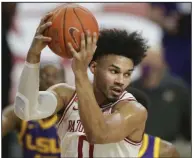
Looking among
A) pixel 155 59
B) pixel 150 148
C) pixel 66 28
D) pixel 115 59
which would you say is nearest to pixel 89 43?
pixel 66 28

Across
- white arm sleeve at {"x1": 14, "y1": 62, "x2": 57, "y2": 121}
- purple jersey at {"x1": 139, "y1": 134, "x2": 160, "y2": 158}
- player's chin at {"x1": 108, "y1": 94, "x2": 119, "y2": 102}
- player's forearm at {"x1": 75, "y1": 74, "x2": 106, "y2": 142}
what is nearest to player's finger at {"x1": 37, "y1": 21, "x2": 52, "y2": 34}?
white arm sleeve at {"x1": 14, "y1": 62, "x2": 57, "y2": 121}

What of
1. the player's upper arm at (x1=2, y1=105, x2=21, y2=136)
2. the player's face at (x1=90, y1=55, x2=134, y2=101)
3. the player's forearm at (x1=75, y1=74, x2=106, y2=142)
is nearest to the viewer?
the player's forearm at (x1=75, y1=74, x2=106, y2=142)

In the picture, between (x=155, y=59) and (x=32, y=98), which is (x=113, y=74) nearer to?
(x=32, y=98)

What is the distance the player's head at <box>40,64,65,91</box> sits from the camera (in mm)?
2789

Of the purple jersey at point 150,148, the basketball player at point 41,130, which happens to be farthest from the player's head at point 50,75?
the purple jersey at point 150,148

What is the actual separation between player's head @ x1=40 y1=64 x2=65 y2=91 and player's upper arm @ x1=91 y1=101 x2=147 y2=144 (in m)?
1.07

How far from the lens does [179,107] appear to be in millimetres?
3188

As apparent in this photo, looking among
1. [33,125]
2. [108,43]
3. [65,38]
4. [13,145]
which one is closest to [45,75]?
[33,125]

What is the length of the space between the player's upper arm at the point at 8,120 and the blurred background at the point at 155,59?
0.19m

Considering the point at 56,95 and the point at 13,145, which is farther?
the point at 13,145

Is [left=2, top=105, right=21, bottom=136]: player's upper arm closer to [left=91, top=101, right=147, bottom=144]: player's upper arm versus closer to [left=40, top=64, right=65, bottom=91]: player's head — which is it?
[left=40, top=64, right=65, bottom=91]: player's head

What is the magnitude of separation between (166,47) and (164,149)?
1004mm

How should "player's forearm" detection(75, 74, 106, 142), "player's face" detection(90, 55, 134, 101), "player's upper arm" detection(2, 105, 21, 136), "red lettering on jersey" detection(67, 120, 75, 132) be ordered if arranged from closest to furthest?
"player's forearm" detection(75, 74, 106, 142), "player's face" detection(90, 55, 134, 101), "red lettering on jersey" detection(67, 120, 75, 132), "player's upper arm" detection(2, 105, 21, 136)

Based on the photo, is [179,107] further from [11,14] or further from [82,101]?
[82,101]
